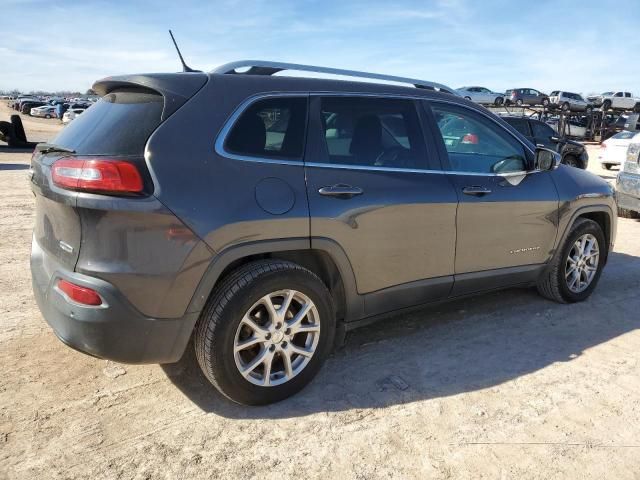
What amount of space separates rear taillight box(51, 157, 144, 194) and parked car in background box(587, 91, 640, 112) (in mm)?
39689

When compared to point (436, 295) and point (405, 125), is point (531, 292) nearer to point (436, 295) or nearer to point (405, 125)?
point (436, 295)

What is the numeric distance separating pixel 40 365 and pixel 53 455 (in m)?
0.97

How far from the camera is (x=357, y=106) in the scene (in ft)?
11.2

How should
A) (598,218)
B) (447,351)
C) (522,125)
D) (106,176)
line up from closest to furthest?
(106,176)
(447,351)
(598,218)
(522,125)

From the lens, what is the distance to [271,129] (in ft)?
9.87

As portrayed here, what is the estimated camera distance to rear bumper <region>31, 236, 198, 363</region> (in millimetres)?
2557

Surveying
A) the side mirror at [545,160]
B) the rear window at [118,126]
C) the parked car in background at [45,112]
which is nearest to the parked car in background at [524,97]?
the side mirror at [545,160]

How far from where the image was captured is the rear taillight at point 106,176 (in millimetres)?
2508

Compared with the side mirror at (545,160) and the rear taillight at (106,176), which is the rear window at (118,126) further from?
the side mirror at (545,160)

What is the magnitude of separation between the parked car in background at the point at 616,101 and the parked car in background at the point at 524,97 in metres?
4.08

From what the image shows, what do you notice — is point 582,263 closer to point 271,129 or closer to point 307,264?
point 307,264

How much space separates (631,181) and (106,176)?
7979 millimetres

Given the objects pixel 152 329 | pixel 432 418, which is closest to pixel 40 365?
pixel 152 329

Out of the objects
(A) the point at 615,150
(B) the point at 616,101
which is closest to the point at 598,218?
(A) the point at 615,150
